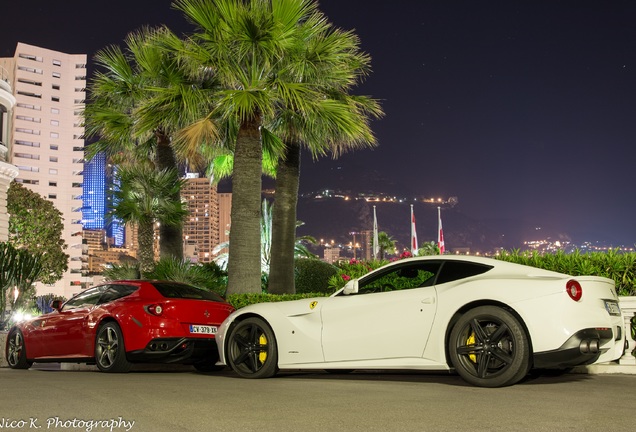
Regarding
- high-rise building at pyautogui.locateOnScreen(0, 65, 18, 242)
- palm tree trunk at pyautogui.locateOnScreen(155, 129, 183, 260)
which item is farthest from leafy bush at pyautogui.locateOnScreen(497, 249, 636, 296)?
high-rise building at pyautogui.locateOnScreen(0, 65, 18, 242)

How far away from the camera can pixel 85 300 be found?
1181cm

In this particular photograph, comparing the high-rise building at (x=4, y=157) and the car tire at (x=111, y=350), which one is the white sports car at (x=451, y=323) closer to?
the car tire at (x=111, y=350)

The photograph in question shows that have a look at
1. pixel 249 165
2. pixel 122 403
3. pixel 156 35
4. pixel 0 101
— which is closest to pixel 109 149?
pixel 156 35

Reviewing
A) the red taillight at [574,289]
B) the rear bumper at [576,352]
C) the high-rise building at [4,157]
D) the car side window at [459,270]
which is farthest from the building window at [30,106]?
the rear bumper at [576,352]

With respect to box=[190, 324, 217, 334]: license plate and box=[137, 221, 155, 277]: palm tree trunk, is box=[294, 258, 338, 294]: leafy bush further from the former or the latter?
box=[190, 324, 217, 334]: license plate

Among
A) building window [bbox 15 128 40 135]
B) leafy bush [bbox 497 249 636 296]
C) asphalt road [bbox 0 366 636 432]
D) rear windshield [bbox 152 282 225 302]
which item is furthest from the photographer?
building window [bbox 15 128 40 135]

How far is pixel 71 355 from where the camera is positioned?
1151 centimetres

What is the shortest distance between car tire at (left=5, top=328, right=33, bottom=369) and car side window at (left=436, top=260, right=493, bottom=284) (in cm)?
784

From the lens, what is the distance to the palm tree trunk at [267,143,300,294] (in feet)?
61.0

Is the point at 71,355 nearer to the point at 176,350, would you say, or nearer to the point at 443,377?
the point at 176,350

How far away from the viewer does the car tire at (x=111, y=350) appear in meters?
10.7

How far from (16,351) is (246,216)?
536 centimetres

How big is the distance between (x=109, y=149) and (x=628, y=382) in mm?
17431

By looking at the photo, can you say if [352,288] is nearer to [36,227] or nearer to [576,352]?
[576,352]
